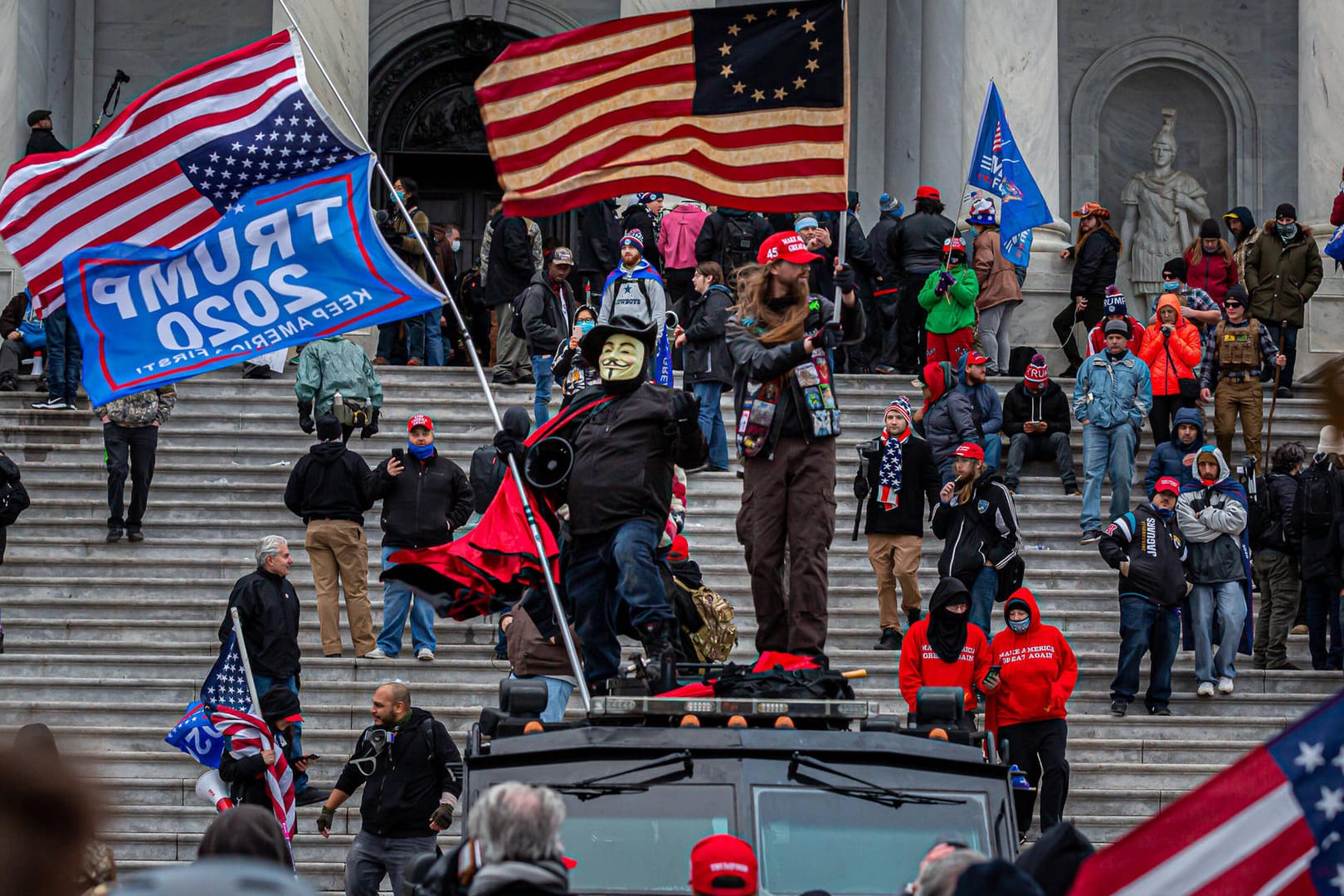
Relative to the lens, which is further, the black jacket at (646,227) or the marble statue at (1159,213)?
the marble statue at (1159,213)

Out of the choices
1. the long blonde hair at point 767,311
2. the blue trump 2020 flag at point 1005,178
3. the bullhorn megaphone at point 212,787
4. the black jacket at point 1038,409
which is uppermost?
the blue trump 2020 flag at point 1005,178

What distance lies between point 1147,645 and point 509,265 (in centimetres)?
818

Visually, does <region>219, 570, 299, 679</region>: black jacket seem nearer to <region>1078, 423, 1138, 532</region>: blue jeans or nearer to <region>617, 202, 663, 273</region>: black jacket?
<region>1078, 423, 1138, 532</region>: blue jeans

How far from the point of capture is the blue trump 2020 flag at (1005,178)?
69.1ft

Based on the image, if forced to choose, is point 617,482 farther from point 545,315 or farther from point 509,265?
point 509,265

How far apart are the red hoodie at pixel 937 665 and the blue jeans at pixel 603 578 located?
393cm

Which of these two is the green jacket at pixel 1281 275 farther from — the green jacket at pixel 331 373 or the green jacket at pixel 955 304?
the green jacket at pixel 331 373

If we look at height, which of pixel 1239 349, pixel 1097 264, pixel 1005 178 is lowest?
pixel 1239 349

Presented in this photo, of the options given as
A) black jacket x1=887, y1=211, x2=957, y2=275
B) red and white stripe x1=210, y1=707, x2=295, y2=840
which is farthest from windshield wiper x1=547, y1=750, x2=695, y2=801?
black jacket x1=887, y1=211, x2=957, y2=275

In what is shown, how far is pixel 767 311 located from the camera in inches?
404

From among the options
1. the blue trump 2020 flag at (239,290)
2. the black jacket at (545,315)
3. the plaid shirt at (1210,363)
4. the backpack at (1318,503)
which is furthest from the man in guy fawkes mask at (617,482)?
the plaid shirt at (1210,363)

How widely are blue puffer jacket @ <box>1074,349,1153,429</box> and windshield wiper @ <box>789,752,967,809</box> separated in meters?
10.9

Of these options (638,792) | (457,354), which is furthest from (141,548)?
(638,792)

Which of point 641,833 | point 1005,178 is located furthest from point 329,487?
point 641,833
